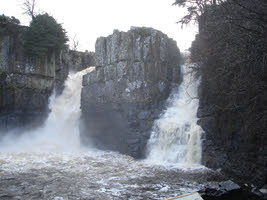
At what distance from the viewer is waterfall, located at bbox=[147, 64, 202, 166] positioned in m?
16.3

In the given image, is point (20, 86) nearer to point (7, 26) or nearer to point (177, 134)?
point (7, 26)

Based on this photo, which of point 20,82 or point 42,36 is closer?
point 20,82

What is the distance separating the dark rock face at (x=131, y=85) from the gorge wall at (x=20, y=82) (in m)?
6.12

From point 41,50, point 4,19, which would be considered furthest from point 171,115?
point 4,19

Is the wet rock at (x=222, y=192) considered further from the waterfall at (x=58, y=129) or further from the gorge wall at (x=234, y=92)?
the waterfall at (x=58, y=129)

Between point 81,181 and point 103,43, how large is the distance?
1518 cm

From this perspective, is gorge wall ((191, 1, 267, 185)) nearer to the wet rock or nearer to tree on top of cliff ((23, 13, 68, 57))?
the wet rock

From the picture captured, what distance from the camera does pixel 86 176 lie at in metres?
13.6

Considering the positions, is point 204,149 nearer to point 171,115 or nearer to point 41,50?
point 171,115

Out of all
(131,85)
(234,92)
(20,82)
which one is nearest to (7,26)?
(20,82)

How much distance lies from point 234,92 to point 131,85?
37.8 feet

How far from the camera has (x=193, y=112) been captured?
19.3 meters

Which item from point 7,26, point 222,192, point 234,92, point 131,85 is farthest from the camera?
point 7,26

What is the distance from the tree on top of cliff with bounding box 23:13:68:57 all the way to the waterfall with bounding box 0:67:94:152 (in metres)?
4.73
